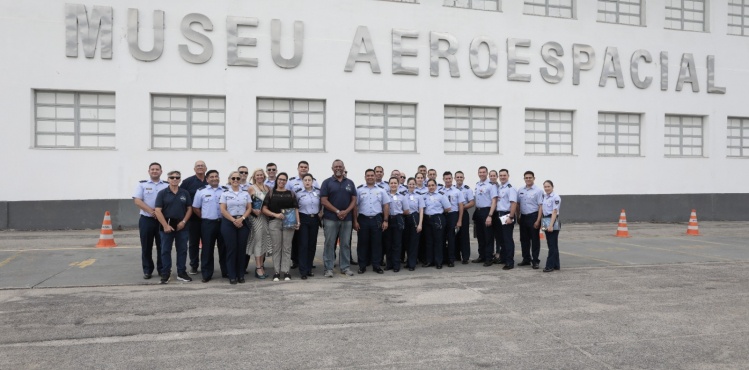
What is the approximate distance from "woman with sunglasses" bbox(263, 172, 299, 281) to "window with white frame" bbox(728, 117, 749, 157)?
798 inches

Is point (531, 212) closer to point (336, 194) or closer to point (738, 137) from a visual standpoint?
point (336, 194)

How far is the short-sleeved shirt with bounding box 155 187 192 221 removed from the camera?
26.8 ft

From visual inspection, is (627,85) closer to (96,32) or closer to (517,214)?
(517,214)

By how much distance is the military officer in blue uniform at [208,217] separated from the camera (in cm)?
840

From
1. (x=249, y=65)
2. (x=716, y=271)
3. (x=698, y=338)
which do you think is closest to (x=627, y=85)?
(x=716, y=271)

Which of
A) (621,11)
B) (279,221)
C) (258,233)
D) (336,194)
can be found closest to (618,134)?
(621,11)

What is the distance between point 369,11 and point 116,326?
13934mm

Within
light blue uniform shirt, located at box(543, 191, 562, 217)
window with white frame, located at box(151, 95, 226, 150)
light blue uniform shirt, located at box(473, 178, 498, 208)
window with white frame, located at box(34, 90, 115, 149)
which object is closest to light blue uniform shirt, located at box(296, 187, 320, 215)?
light blue uniform shirt, located at box(473, 178, 498, 208)

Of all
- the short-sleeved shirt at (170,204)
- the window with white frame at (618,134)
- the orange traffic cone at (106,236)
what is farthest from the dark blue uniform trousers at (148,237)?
the window with white frame at (618,134)

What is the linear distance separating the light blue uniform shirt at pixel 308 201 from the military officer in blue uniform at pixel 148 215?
2081 millimetres

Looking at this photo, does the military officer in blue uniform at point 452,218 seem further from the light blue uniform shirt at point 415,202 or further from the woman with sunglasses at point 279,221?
the woman with sunglasses at point 279,221

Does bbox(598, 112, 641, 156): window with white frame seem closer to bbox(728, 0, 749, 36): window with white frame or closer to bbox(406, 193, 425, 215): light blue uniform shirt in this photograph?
bbox(728, 0, 749, 36): window with white frame

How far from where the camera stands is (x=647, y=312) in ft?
21.0

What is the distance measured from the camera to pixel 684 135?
69.4 ft
